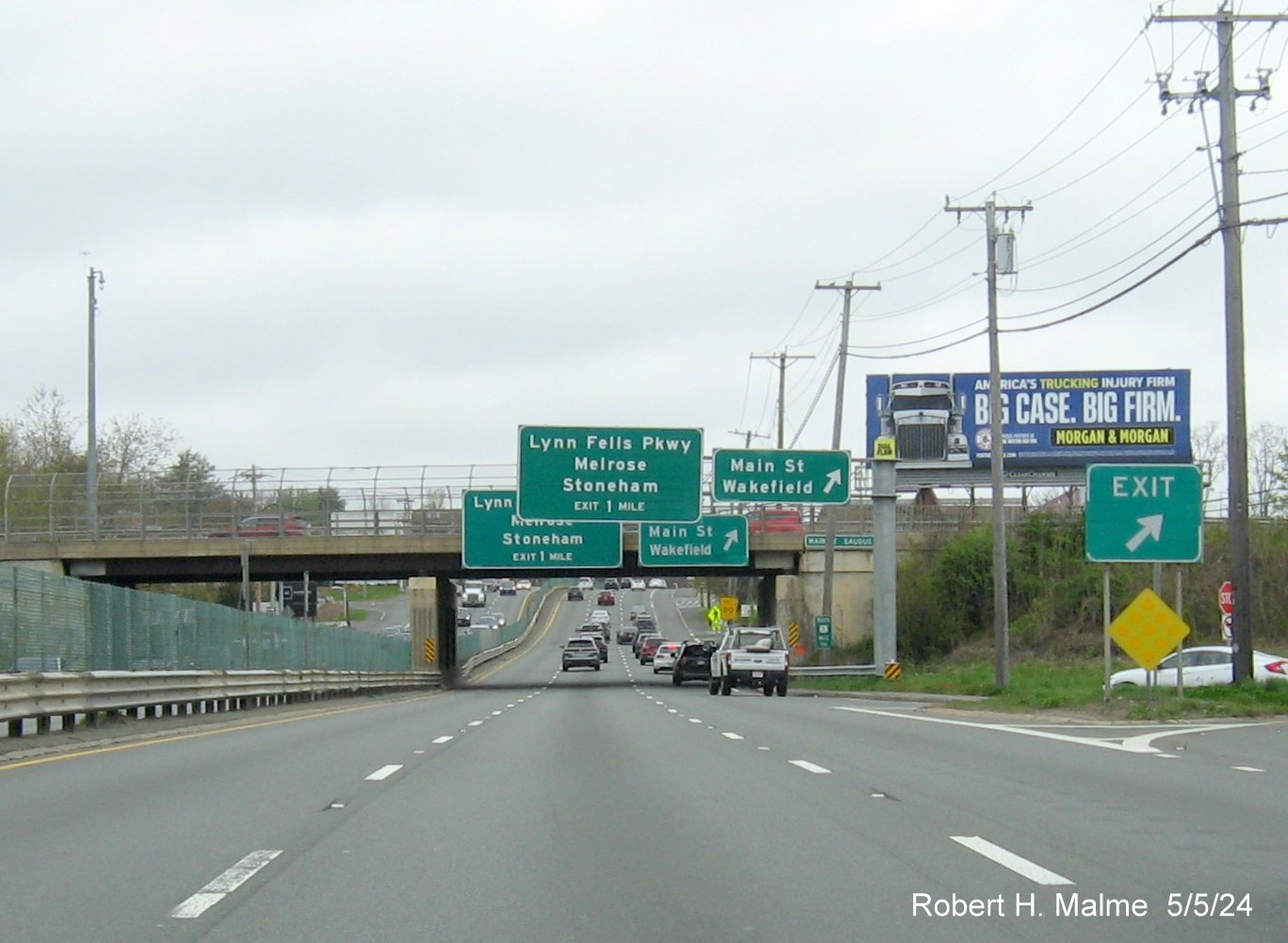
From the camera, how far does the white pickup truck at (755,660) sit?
142 ft

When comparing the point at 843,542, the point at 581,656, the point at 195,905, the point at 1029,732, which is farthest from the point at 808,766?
the point at 581,656

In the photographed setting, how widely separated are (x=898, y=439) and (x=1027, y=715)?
4443cm

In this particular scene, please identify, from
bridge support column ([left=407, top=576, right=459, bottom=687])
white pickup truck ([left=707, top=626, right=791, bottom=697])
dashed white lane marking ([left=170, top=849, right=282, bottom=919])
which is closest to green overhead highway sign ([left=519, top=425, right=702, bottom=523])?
white pickup truck ([left=707, top=626, right=791, bottom=697])

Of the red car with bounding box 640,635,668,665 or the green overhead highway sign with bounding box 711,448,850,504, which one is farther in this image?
the red car with bounding box 640,635,668,665

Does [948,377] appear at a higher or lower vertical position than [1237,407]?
higher

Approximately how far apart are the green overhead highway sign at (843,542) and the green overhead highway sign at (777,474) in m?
11.2

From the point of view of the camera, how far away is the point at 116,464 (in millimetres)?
A: 83562

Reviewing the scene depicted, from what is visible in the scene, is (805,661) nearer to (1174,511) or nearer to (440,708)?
(440,708)

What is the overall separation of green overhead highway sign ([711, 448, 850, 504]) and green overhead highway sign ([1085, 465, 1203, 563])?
1787 centimetres

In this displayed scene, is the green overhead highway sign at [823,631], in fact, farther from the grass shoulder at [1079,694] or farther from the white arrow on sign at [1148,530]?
the white arrow on sign at [1148,530]

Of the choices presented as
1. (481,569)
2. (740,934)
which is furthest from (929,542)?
(740,934)

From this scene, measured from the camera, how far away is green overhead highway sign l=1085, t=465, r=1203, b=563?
2583 centimetres

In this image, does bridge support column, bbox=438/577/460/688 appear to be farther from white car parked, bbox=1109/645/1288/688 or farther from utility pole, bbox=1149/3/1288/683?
utility pole, bbox=1149/3/1288/683

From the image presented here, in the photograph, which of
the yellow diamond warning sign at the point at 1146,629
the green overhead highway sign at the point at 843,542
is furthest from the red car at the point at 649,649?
the yellow diamond warning sign at the point at 1146,629
